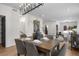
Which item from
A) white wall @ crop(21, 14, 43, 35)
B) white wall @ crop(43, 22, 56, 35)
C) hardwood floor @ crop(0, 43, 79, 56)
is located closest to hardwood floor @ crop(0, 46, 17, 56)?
hardwood floor @ crop(0, 43, 79, 56)

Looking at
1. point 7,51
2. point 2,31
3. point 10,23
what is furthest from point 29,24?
point 7,51

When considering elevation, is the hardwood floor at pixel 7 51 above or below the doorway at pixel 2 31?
below

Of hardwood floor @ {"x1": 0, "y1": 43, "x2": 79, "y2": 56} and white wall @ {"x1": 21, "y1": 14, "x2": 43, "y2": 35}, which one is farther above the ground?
white wall @ {"x1": 21, "y1": 14, "x2": 43, "y2": 35}

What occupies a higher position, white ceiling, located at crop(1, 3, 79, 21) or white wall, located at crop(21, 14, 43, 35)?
white ceiling, located at crop(1, 3, 79, 21)

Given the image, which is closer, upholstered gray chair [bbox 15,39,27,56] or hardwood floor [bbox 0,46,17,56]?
hardwood floor [bbox 0,46,17,56]

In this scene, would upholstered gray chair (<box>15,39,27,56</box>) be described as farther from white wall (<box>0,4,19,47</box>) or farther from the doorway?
the doorway

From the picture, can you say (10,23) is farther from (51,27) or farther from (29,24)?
(51,27)

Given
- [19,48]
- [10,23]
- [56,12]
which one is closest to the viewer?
[56,12]

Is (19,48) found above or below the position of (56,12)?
below

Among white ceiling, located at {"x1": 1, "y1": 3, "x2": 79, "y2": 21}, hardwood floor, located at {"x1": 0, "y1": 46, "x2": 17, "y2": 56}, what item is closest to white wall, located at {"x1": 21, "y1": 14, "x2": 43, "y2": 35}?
white ceiling, located at {"x1": 1, "y1": 3, "x2": 79, "y2": 21}

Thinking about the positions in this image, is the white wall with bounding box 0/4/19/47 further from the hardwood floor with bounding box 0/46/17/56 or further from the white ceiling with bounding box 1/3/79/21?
the white ceiling with bounding box 1/3/79/21

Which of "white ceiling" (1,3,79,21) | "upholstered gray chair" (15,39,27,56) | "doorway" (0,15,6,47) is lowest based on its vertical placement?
"upholstered gray chair" (15,39,27,56)

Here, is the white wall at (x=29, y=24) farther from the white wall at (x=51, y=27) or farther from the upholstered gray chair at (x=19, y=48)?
the upholstered gray chair at (x=19, y=48)

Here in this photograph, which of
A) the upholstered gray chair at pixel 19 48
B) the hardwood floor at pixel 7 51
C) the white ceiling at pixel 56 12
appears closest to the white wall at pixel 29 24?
the white ceiling at pixel 56 12
